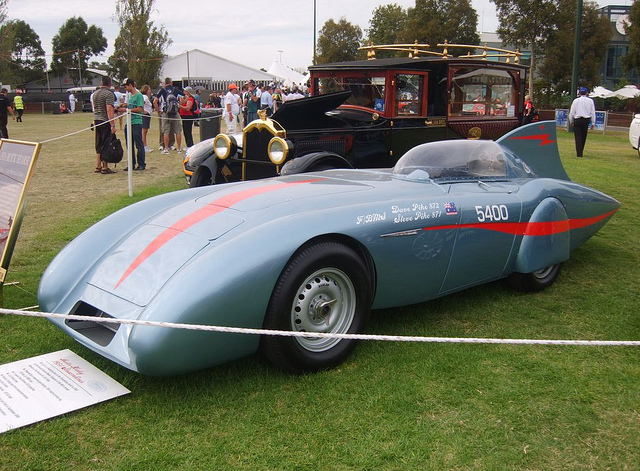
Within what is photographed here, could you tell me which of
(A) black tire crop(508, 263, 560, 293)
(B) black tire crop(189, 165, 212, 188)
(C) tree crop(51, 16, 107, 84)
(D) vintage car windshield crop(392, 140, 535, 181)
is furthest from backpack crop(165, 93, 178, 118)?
(C) tree crop(51, 16, 107, 84)

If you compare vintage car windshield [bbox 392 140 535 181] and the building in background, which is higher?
the building in background

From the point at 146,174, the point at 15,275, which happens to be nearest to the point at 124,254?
the point at 15,275

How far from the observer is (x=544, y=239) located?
4359 mm

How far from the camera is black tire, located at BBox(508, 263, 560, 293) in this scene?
4449 millimetres

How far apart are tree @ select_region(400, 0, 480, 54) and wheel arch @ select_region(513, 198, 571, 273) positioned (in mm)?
34860

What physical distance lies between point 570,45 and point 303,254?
104 ft

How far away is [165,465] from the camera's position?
2418 mm

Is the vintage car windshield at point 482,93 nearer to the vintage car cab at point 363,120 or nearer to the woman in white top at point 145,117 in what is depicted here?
the vintage car cab at point 363,120

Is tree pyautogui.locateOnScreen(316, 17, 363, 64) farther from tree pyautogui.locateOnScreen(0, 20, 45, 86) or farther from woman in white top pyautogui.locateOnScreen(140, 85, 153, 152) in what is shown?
woman in white top pyautogui.locateOnScreen(140, 85, 153, 152)

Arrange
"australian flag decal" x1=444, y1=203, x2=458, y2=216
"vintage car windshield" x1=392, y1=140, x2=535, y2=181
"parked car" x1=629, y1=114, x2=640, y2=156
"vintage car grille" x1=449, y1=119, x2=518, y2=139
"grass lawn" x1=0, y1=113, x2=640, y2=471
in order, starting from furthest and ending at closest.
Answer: "parked car" x1=629, y1=114, x2=640, y2=156
"vintage car grille" x1=449, y1=119, x2=518, y2=139
"vintage car windshield" x1=392, y1=140, x2=535, y2=181
"australian flag decal" x1=444, y1=203, x2=458, y2=216
"grass lawn" x1=0, y1=113, x2=640, y2=471

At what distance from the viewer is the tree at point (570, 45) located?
98.8 feet

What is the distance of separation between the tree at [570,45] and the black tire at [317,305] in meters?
31.4

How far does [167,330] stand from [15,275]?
287cm

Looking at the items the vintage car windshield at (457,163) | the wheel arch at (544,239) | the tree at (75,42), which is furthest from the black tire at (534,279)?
the tree at (75,42)
